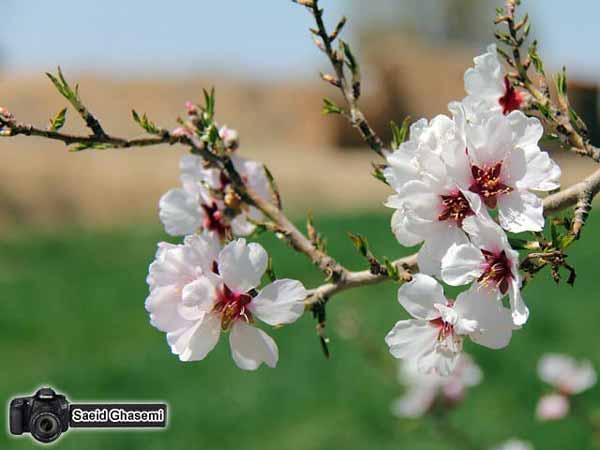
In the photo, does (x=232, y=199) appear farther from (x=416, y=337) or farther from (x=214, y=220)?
(x=416, y=337)

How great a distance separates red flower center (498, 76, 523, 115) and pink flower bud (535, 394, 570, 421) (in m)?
1.25

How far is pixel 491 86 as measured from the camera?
961mm

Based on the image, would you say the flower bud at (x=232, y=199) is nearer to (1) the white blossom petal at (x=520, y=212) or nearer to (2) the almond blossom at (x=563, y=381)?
(1) the white blossom petal at (x=520, y=212)

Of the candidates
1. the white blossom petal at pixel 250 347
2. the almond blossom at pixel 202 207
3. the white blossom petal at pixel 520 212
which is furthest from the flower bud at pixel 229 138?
the white blossom petal at pixel 520 212

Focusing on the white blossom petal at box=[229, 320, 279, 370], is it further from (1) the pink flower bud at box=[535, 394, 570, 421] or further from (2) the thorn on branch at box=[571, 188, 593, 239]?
(1) the pink flower bud at box=[535, 394, 570, 421]

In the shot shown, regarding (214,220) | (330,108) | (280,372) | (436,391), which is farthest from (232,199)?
(280,372)

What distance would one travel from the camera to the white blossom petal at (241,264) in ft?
2.75

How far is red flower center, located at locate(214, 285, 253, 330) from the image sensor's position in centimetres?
86

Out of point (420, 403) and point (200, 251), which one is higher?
point (200, 251)

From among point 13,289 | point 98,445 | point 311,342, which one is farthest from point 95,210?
point 98,445

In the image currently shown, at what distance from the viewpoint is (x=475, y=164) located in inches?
31.6

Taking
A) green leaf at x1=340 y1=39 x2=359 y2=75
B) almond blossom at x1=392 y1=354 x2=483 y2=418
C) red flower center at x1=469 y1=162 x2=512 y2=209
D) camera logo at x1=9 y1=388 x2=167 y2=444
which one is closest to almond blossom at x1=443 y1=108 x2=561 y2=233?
red flower center at x1=469 y1=162 x2=512 y2=209

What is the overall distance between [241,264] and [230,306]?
5 cm

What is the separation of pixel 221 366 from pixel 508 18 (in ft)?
14.4
